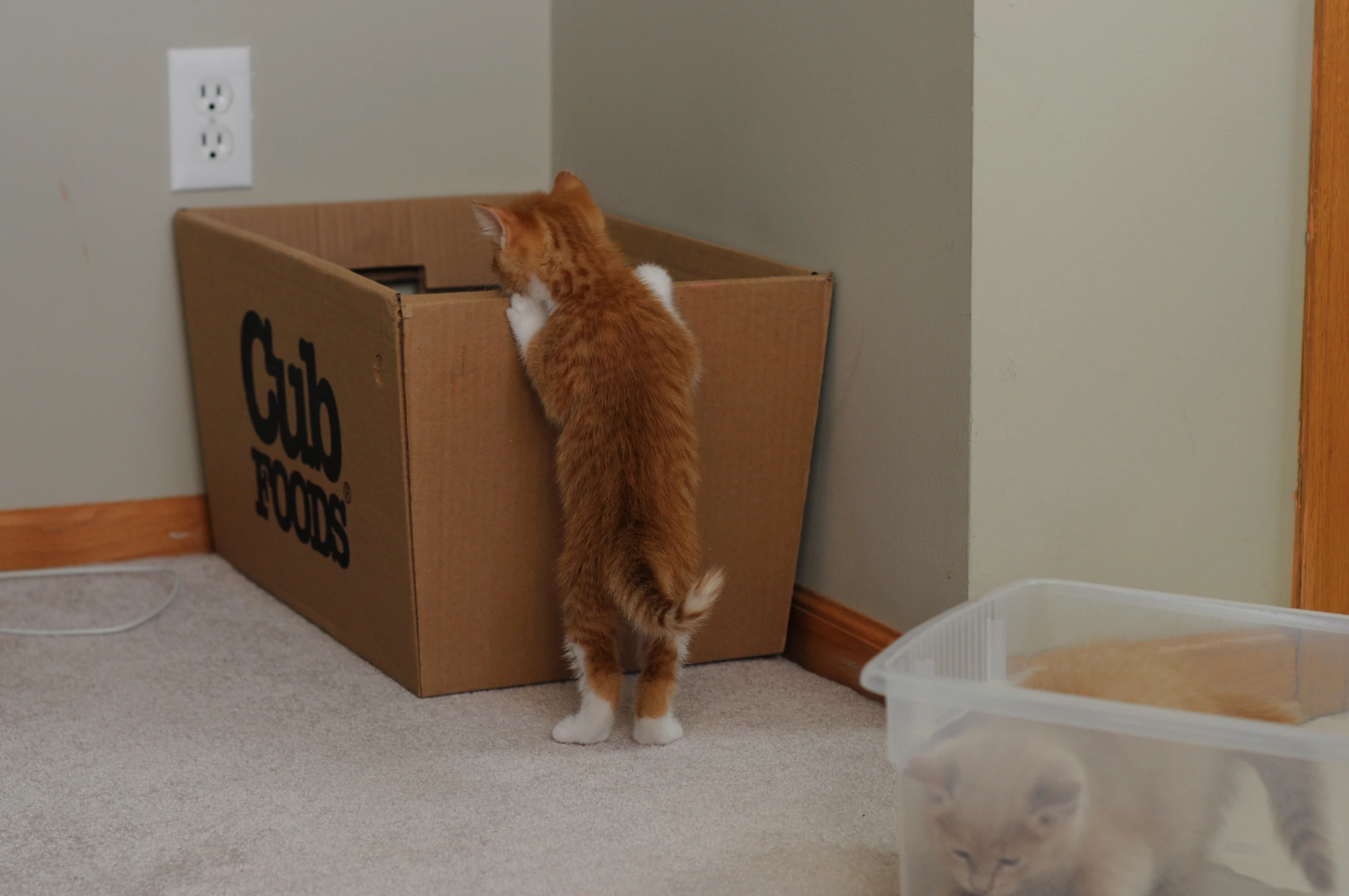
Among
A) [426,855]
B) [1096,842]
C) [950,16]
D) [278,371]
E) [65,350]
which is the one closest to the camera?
[1096,842]

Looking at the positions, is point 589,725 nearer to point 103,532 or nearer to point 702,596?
point 702,596

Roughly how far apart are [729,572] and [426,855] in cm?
48

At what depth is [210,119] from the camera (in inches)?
70.4

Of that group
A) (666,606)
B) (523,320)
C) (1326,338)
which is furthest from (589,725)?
(1326,338)

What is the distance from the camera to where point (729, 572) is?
1.47 meters

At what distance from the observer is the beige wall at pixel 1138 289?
1254mm

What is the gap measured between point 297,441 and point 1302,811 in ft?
3.51

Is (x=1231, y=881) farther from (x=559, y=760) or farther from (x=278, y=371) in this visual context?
(x=278, y=371)

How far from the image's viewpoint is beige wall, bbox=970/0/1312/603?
1.25 meters

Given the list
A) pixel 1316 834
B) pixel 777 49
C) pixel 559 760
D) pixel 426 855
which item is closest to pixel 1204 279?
pixel 777 49

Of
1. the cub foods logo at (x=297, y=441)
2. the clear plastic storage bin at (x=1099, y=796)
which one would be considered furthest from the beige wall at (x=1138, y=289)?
the cub foods logo at (x=297, y=441)

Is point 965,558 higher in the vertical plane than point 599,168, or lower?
lower

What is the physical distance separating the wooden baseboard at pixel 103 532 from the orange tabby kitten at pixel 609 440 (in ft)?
2.38

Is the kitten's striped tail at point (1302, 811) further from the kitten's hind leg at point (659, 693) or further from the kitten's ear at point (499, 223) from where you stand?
the kitten's ear at point (499, 223)
